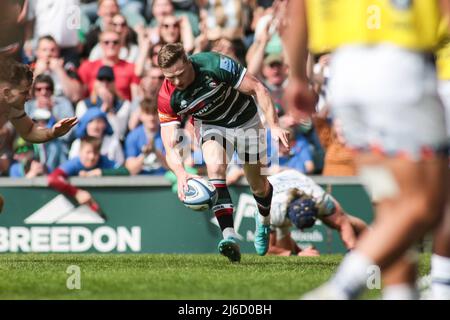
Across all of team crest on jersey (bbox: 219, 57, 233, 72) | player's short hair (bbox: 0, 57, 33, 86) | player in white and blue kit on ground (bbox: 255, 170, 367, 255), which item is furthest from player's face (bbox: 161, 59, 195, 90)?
player in white and blue kit on ground (bbox: 255, 170, 367, 255)

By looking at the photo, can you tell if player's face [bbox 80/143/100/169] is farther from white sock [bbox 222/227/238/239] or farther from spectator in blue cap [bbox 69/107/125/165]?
white sock [bbox 222/227/238/239]

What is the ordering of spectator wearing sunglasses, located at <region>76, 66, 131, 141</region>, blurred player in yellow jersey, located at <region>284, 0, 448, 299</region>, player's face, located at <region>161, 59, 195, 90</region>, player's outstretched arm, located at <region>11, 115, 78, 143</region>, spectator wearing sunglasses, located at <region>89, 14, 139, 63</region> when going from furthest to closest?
spectator wearing sunglasses, located at <region>89, 14, 139, 63</region>, spectator wearing sunglasses, located at <region>76, 66, 131, 141</region>, player's face, located at <region>161, 59, 195, 90</region>, player's outstretched arm, located at <region>11, 115, 78, 143</region>, blurred player in yellow jersey, located at <region>284, 0, 448, 299</region>

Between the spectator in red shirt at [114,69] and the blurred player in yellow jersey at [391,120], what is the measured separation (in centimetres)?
1043

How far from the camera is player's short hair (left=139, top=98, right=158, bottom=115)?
49.4 ft

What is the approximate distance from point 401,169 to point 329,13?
0.88 metres

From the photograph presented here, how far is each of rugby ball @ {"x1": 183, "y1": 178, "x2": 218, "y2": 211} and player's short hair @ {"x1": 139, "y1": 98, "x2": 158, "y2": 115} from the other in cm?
425

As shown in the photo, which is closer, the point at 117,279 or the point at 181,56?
the point at 117,279

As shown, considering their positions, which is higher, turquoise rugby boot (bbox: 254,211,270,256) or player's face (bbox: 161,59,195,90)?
player's face (bbox: 161,59,195,90)

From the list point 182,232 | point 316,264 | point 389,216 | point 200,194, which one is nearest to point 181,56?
point 200,194

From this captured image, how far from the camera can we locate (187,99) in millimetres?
11031
